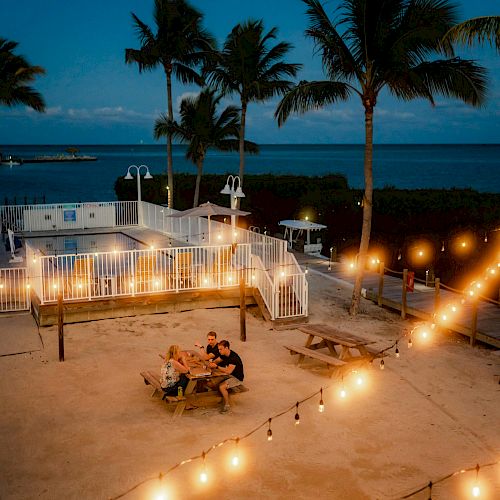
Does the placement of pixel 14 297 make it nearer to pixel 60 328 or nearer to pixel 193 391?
pixel 60 328

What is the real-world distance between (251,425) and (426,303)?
8126mm

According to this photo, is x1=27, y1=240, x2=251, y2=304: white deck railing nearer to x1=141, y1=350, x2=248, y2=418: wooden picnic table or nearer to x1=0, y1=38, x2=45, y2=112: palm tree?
x1=141, y1=350, x2=248, y2=418: wooden picnic table

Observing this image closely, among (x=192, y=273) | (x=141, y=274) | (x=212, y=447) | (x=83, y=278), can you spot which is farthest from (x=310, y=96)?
(x=212, y=447)

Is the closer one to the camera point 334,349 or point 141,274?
point 334,349

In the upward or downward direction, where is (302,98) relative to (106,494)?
upward

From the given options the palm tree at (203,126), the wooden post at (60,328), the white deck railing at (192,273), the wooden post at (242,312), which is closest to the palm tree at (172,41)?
the palm tree at (203,126)

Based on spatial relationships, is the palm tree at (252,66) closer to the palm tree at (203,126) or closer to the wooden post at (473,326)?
the palm tree at (203,126)

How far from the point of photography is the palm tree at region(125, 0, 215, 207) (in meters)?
24.4

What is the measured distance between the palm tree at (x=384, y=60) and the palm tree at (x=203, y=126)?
12217 millimetres

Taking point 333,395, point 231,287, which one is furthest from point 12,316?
point 333,395

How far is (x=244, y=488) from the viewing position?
7148 mm

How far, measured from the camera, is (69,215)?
87.4 ft

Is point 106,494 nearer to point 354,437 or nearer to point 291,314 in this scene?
point 354,437

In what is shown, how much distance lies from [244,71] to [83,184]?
83498 millimetres
